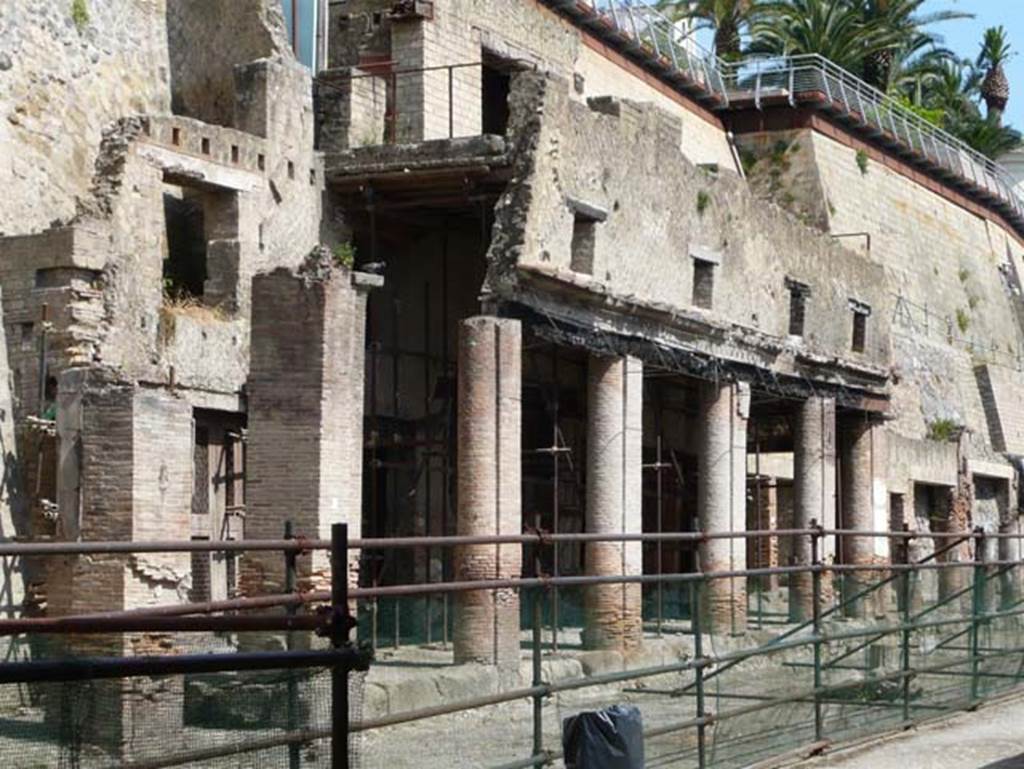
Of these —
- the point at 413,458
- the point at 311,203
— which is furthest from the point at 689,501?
the point at 311,203

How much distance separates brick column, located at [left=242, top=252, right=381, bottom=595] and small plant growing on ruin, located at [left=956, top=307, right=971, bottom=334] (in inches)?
1261

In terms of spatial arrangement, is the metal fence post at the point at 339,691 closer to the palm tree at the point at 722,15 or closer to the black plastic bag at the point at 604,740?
the black plastic bag at the point at 604,740

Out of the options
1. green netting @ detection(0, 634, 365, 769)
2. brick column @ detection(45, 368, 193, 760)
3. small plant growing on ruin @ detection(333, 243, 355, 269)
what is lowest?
green netting @ detection(0, 634, 365, 769)

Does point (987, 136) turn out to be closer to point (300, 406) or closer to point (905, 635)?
point (300, 406)

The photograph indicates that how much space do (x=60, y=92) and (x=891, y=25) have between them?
35.3 m

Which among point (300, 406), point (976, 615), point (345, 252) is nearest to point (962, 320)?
point (345, 252)

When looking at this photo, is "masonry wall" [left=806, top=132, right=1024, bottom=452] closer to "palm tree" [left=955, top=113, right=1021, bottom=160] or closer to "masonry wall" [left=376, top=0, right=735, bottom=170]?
"palm tree" [left=955, top=113, right=1021, bottom=160]

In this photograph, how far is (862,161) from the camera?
48.2 metres

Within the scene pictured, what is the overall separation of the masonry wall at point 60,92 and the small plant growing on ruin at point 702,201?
26.6 feet

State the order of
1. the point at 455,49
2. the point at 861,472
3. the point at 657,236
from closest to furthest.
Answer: the point at 657,236
the point at 455,49
the point at 861,472

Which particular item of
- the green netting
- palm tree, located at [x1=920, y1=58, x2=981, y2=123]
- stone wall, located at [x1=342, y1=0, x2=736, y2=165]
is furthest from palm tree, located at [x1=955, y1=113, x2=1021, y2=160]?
the green netting

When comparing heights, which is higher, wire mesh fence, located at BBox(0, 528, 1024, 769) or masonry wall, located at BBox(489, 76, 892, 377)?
masonry wall, located at BBox(489, 76, 892, 377)

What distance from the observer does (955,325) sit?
51.5 metres

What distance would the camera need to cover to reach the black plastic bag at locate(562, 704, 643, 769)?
10562 millimetres
